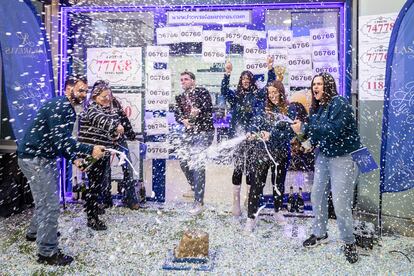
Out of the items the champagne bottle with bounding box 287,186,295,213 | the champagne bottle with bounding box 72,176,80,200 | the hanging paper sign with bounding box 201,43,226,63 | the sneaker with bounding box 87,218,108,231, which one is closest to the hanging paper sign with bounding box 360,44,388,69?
the hanging paper sign with bounding box 201,43,226,63

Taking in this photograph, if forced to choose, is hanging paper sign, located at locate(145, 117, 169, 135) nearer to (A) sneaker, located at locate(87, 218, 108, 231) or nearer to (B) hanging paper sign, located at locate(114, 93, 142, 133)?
(B) hanging paper sign, located at locate(114, 93, 142, 133)

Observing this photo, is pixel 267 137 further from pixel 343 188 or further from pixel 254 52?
pixel 254 52

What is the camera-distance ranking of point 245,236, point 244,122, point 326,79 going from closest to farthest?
point 326,79 → point 245,236 → point 244,122

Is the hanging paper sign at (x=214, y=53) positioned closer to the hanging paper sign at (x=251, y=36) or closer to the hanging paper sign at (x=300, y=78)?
A: the hanging paper sign at (x=251, y=36)

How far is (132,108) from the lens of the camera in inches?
260

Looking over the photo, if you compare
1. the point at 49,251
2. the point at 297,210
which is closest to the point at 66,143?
the point at 49,251

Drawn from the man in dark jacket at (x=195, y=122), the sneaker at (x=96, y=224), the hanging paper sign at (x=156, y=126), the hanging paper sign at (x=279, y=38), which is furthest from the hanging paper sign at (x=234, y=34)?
the sneaker at (x=96, y=224)

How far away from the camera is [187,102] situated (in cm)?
595

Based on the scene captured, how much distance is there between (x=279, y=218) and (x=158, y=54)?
3225mm

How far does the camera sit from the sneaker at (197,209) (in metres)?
5.99

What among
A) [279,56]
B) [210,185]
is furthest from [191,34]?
[210,185]

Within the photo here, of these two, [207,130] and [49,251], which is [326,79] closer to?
[207,130]

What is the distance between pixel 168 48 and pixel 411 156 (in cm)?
392

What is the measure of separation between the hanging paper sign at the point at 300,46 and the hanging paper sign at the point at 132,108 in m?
2.60
